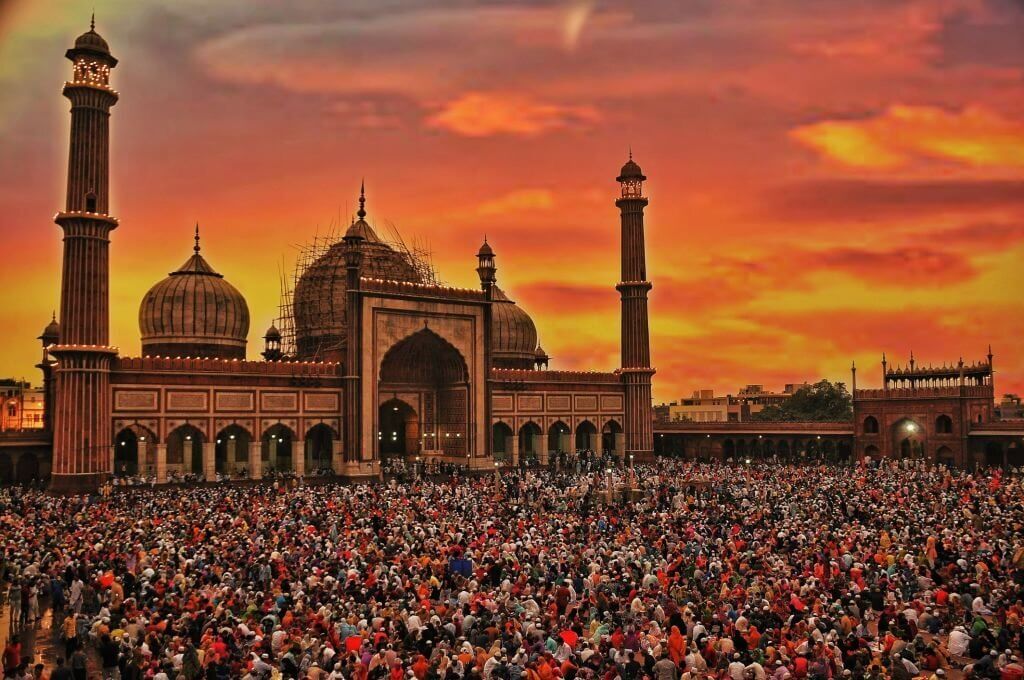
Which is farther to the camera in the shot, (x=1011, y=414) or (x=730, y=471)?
(x=1011, y=414)

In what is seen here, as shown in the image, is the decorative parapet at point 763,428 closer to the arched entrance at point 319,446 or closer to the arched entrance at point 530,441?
the arched entrance at point 530,441

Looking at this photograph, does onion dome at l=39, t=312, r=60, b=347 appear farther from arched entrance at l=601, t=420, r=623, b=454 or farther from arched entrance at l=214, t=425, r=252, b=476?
arched entrance at l=601, t=420, r=623, b=454

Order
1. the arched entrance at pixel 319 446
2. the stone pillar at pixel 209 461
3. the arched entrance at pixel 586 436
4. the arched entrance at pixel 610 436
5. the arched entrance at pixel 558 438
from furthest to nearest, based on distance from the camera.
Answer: the arched entrance at pixel 610 436, the arched entrance at pixel 586 436, the arched entrance at pixel 558 438, the arched entrance at pixel 319 446, the stone pillar at pixel 209 461

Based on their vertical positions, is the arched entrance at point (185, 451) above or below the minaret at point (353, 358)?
below

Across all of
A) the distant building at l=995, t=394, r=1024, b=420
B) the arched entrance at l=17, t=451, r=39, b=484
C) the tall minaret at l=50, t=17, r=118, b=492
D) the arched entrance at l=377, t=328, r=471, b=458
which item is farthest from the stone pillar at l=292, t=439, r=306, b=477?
the distant building at l=995, t=394, r=1024, b=420

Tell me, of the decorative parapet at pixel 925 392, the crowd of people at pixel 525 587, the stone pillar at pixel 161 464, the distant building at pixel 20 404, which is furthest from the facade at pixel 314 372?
the distant building at pixel 20 404

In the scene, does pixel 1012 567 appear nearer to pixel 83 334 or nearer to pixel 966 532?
pixel 966 532

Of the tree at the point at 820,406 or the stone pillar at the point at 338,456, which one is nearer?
the stone pillar at the point at 338,456

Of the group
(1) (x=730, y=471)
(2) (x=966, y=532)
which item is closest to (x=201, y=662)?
(2) (x=966, y=532)
